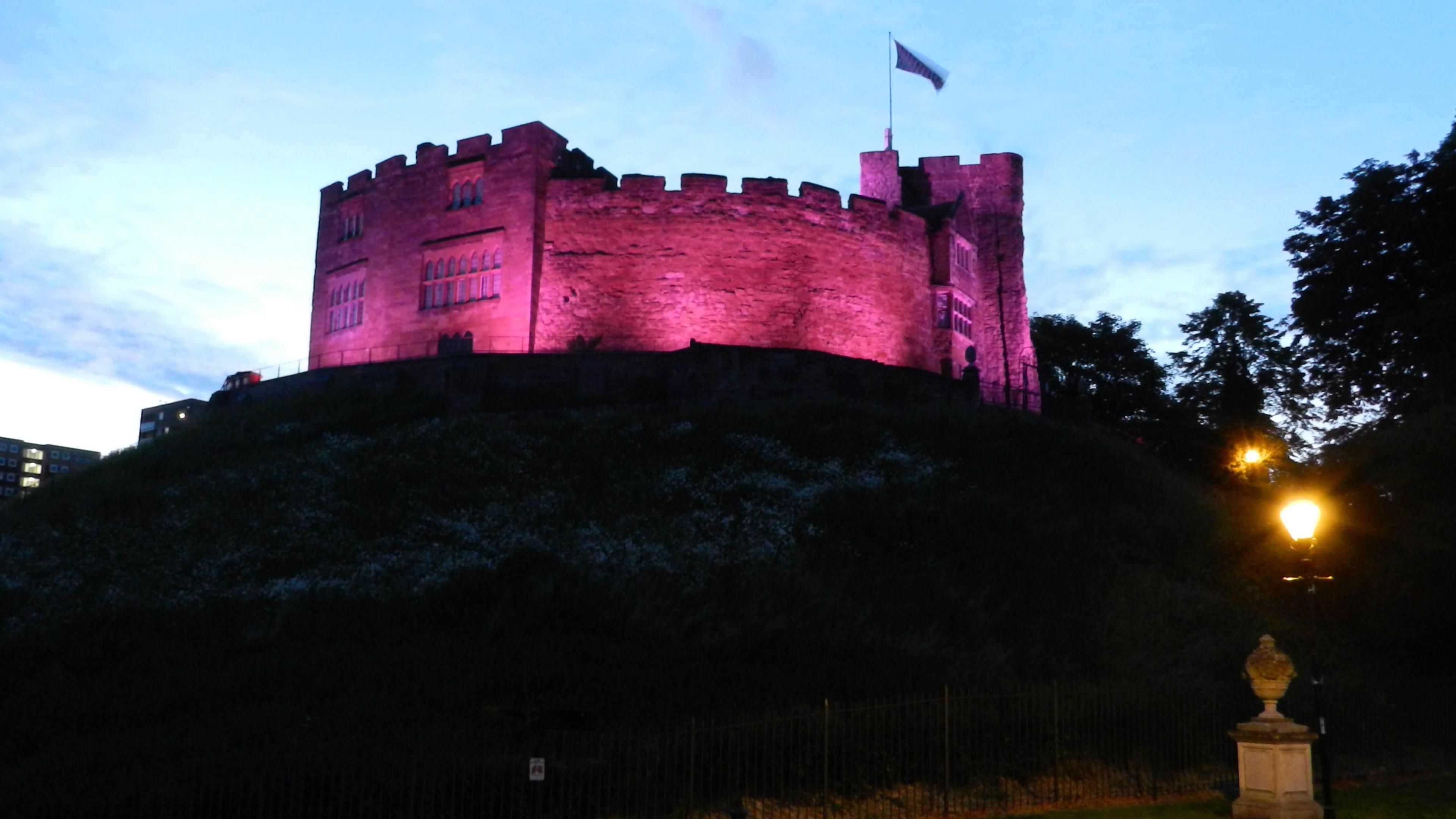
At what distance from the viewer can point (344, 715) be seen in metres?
15.5

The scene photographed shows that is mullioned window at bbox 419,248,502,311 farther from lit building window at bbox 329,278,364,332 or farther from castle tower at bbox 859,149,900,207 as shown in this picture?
castle tower at bbox 859,149,900,207

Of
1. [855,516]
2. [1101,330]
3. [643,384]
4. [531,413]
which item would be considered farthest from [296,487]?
[1101,330]

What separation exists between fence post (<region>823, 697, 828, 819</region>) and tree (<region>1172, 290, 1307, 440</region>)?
33788 mm

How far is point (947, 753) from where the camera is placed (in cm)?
1391

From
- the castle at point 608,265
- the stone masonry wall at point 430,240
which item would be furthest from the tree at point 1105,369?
the stone masonry wall at point 430,240

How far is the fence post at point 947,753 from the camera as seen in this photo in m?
13.8

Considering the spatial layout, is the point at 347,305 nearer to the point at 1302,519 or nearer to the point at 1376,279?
the point at 1376,279

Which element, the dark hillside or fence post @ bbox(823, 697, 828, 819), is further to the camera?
the dark hillside

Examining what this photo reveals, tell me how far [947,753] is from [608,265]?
92.7 ft

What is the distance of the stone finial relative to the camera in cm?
1342

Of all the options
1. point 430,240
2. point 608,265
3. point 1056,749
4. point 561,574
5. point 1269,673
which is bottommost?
point 1056,749

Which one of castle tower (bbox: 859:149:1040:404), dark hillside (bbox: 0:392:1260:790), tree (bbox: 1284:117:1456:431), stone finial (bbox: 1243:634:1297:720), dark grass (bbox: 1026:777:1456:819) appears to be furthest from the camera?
castle tower (bbox: 859:149:1040:404)

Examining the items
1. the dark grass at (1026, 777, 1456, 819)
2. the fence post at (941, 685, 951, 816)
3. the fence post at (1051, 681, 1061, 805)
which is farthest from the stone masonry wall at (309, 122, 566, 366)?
the dark grass at (1026, 777, 1456, 819)

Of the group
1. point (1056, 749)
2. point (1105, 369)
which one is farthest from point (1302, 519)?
point (1105, 369)
